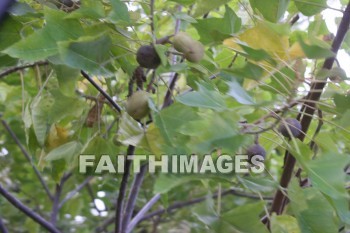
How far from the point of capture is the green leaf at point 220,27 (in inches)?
31.8

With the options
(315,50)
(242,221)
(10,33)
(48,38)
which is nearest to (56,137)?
(10,33)

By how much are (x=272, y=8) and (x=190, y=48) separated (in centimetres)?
17

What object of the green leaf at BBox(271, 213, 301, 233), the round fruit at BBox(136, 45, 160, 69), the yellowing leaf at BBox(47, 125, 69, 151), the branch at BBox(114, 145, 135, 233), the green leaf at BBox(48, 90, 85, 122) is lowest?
the branch at BBox(114, 145, 135, 233)

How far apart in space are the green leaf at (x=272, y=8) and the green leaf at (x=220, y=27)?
2.2 inches

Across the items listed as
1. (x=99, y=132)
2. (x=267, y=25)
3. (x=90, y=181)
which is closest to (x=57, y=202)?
(x=90, y=181)

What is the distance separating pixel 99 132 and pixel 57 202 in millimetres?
654

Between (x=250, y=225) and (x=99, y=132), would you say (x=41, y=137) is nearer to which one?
(x=99, y=132)

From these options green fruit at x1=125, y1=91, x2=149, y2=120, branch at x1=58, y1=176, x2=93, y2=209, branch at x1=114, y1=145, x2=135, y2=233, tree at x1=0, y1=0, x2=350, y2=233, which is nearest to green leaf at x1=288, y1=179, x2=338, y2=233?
tree at x1=0, y1=0, x2=350, y2=233

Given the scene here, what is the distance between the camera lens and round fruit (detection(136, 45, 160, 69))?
2.45ft

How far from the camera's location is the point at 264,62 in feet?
2.44

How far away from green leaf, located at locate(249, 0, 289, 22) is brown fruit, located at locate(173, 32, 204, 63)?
143 millimetres

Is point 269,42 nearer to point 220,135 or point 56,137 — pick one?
point 220,135

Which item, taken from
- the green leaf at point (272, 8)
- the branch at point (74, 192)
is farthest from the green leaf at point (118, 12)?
the branch at point (74, 192)

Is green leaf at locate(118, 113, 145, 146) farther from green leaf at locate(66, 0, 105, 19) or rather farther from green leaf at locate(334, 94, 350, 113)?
green leaf at locate(334, 94, 350, 113)
